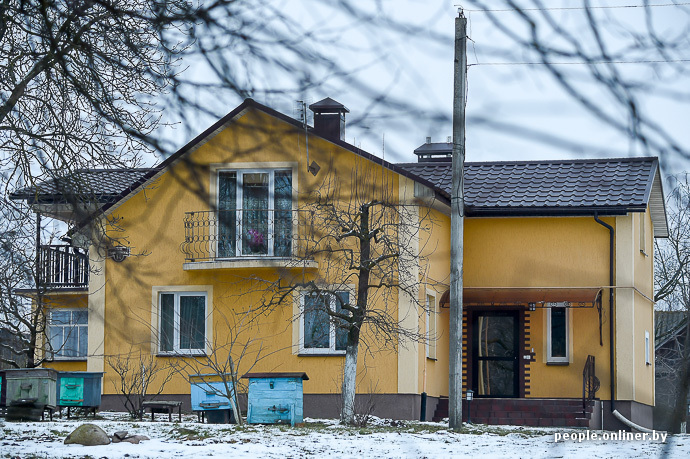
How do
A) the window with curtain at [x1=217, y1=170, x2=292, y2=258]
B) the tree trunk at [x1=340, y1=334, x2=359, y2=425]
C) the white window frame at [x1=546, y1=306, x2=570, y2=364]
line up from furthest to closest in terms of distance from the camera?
the white window frame at [x1=546, y1=306, x2=570, y2=364] → the tree trunk at [x1=340, y1=334, x2=359, y2=425] → the window with curtain at [x1=217, y1=170, x2=292, y2=258]

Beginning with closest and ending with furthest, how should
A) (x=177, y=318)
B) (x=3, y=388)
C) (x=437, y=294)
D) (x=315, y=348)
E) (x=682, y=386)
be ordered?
(x=682, y=386) → (x=3, y=388) → (x=315, y=348) → (x=177, y=318) → (x=437, y=294)

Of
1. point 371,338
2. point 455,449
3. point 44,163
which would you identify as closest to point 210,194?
point 44,163

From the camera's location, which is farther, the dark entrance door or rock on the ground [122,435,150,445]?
the dark entrance door

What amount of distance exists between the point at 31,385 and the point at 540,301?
9170 mm

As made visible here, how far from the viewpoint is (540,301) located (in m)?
18.9

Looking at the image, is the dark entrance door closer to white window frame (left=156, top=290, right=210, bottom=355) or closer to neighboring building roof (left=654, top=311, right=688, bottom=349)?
neighboring building roof (left=654, top=311, right=688, bottom=349)

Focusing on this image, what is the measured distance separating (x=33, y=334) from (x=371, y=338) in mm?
6392

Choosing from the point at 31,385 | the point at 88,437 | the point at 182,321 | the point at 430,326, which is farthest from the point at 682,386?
the point at 182,321

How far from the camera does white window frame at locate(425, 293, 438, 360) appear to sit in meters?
19.2

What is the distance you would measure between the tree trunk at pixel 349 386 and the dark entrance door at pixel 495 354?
455 cm

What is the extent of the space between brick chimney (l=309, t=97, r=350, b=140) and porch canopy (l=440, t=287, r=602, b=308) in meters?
16.1

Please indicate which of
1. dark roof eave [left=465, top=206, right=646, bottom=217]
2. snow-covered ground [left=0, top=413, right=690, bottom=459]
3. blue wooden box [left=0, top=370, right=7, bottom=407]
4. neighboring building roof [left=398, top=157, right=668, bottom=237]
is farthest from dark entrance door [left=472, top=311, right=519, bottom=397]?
blue wooden box [left=0, top=370, right=7, bottom=407]

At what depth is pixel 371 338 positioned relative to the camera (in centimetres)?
1878

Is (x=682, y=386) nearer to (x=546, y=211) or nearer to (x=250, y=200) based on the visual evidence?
(x=250, y=200)
